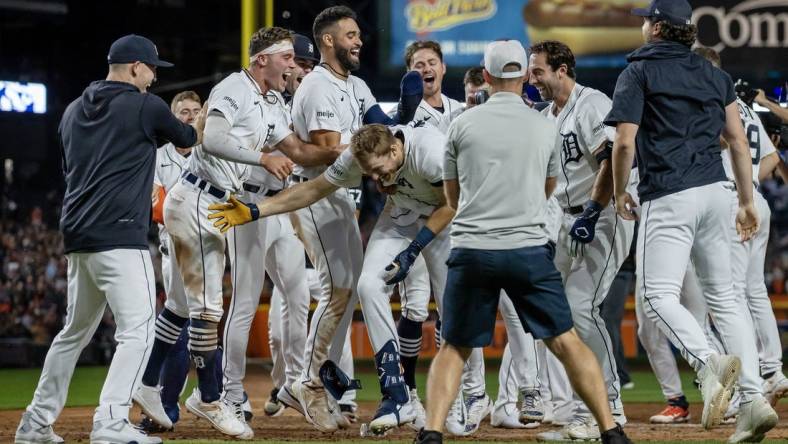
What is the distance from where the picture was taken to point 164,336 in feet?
23.4

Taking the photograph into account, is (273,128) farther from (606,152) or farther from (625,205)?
(625,205)

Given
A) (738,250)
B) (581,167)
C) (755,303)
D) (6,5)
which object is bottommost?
(755,303)

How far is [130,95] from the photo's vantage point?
583 cm

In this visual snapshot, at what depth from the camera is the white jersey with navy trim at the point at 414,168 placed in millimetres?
6254

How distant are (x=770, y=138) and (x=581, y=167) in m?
2.37

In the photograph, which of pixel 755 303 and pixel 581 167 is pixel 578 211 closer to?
pixel 581 167

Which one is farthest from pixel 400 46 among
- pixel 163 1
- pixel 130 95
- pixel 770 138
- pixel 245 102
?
pixel 163 1

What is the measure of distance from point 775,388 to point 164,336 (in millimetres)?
3852

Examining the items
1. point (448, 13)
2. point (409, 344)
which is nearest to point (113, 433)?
point (409, 344)

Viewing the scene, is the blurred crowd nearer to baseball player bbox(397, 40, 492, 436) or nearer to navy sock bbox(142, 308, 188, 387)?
navy sock bbox(142, 308, 188, 387)

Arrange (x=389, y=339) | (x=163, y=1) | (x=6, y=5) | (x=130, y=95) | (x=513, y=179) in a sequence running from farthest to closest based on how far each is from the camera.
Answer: (x=163, y=1) < (x=6, y=5) < (x=389, y=339) < (x=130, y=95) < (x=513, y=179)

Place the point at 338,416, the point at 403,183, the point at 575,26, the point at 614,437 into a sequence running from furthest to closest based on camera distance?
1. the point at 575,26
2. the point at 338,416
3. the point at 403,183
4. the point at 614,437

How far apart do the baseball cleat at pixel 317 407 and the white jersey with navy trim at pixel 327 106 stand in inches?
49.6

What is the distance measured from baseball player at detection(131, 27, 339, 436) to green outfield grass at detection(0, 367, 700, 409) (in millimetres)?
2588
